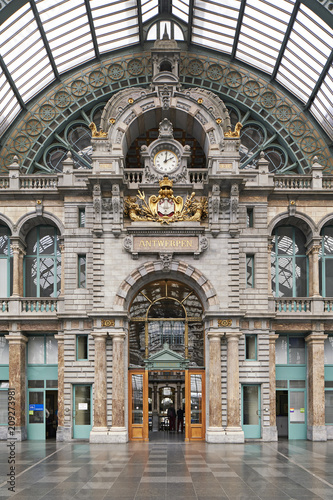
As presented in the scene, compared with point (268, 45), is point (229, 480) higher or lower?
lower

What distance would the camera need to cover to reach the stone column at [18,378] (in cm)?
3550

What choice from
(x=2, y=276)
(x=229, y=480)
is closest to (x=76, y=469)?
(x=229, y=480)

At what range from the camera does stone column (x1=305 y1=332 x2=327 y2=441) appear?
3547 cm

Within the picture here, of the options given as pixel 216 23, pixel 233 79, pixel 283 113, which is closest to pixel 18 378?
pixel 233 79

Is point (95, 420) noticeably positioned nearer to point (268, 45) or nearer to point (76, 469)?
point (76, 469)

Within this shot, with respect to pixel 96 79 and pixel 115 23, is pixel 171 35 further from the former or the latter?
pixel 96 79

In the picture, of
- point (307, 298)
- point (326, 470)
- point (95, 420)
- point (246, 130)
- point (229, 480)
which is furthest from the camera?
point (246, 130)

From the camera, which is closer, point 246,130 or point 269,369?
point 269,369

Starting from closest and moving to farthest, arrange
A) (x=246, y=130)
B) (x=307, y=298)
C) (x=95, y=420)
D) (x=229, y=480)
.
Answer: (x=229, y=480), (x=95, y=420), (x=307, y=298), (x=246, y=130)

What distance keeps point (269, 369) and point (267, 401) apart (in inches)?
67.9

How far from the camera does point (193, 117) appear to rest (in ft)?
122

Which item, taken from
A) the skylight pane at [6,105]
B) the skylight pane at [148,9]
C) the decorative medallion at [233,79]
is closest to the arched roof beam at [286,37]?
the decorative medallion at [233,79]

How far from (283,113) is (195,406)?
19.1 metres

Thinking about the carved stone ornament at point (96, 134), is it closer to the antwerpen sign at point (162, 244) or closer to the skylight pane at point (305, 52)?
the antwerpen sign at point (162, 244)
